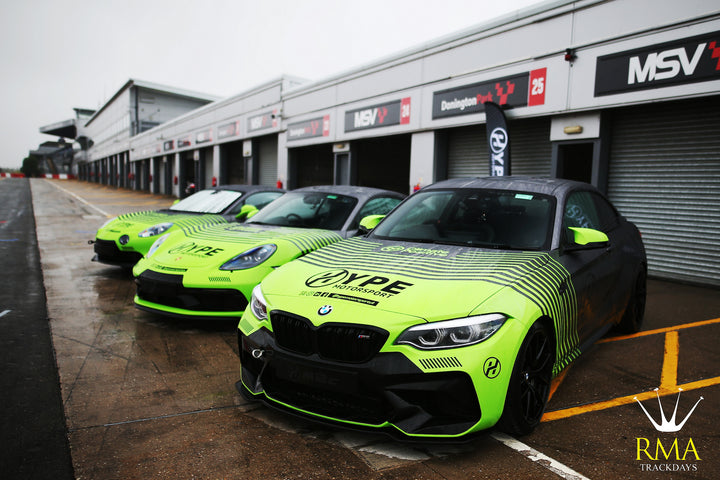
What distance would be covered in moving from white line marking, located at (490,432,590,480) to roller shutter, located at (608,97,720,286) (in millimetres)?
6966

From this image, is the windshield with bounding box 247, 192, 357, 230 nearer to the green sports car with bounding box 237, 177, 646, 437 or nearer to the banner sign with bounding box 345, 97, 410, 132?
the green sports car with bounding box 237, 177, 646, 437

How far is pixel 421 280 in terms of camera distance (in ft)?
9.27

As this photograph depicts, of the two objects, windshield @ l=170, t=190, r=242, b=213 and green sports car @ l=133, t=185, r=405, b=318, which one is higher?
windshield @ l=170, t=190, r=242, b=213

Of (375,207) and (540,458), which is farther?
(375,207)

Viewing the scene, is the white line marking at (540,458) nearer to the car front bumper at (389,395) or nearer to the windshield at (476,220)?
the car front bumper at (389,395)

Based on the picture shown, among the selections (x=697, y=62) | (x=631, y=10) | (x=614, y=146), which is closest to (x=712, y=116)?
(x=697, y=62)

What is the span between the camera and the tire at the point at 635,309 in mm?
4801

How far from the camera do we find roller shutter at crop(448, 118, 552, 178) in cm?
1060

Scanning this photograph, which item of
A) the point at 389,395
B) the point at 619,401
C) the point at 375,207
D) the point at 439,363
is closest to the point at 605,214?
the point at 619,401

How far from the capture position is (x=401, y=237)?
385cm

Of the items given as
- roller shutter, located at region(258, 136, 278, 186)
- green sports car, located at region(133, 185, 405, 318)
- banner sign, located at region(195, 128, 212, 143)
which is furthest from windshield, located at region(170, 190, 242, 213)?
banner sign, located at region(195, 128, 212, 143)

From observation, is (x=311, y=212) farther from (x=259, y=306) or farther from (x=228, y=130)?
(x=228, y=130)

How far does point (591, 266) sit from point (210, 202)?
5836 mm

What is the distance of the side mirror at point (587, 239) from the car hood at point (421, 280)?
263 millimetres
